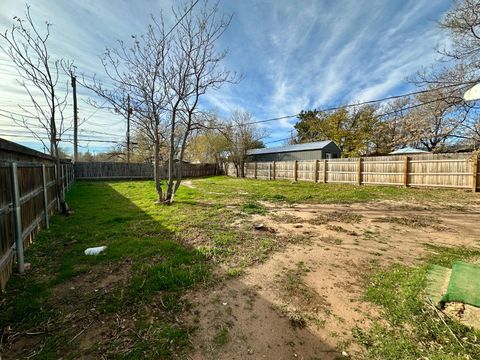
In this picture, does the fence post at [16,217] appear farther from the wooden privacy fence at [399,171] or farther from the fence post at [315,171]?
the fence post at [315,171]

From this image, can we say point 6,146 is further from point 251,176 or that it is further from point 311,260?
point 251,176

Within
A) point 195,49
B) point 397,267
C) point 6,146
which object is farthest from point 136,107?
point 397,267

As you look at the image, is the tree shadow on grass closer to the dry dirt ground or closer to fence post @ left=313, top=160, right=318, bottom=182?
the dry dirt ground

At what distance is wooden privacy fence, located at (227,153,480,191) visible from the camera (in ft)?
27.7

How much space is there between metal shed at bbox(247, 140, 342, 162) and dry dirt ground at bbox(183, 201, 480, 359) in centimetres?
1471

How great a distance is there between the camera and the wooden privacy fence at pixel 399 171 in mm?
8453

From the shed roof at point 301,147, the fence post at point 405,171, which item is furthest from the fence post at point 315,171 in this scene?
the shed roof at point 301,147

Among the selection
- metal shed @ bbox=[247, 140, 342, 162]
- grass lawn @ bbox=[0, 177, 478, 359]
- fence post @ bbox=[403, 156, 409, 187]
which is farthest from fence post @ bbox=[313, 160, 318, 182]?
grass lawn @ bbox=[0, 177, 478, 359]

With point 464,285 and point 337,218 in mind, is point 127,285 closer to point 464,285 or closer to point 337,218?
point 464,285

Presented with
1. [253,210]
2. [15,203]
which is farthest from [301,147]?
[15,203]

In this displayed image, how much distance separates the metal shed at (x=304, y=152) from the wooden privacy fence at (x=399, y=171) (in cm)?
462

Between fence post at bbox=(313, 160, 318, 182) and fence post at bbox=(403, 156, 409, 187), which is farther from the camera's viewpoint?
fence post at bbox=(313, 160, 318, 182)

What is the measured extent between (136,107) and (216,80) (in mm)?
2612

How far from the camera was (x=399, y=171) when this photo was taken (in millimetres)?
10242
